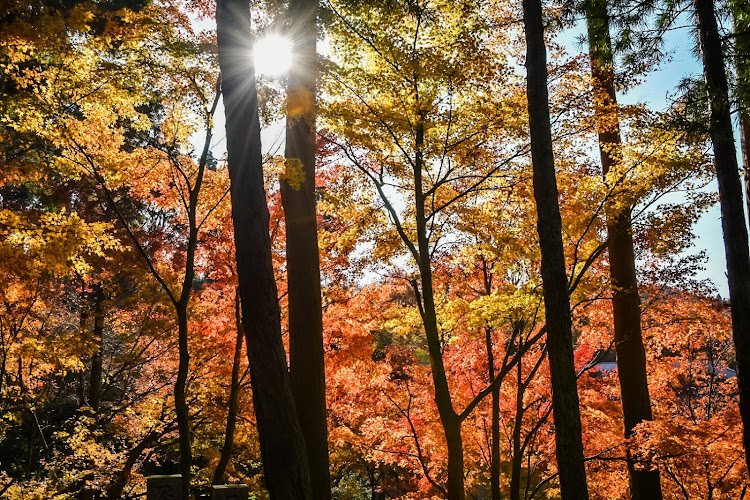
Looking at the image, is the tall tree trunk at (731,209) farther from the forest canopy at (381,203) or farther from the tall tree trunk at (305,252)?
the tall tree trunk at (305,252)

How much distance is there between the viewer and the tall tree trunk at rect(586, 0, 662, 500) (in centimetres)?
730

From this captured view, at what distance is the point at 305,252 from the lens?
20.9 feet

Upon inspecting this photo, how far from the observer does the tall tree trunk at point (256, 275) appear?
4250mm

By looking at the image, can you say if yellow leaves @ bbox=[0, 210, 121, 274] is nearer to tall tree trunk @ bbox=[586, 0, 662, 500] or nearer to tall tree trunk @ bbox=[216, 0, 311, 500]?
tall tree trunk @ bbox=[216, 0, 311, 500]

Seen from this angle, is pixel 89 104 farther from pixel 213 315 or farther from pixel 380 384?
pixel 380 384

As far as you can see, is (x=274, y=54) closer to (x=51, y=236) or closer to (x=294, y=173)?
(x=294, y=173)

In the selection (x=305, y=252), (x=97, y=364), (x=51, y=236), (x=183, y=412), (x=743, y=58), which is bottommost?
(x=183, y=412)

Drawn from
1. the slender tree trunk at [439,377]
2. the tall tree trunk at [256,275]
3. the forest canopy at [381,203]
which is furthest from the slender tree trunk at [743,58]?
the tall tree trunk at [256,275]

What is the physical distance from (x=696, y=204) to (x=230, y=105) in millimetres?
6099

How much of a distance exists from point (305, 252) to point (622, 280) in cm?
561

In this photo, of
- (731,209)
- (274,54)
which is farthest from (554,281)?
(274,54)

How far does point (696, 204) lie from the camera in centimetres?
695

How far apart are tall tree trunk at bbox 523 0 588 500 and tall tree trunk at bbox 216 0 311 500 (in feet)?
8.95

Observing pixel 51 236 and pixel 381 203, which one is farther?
pixel 381 203
